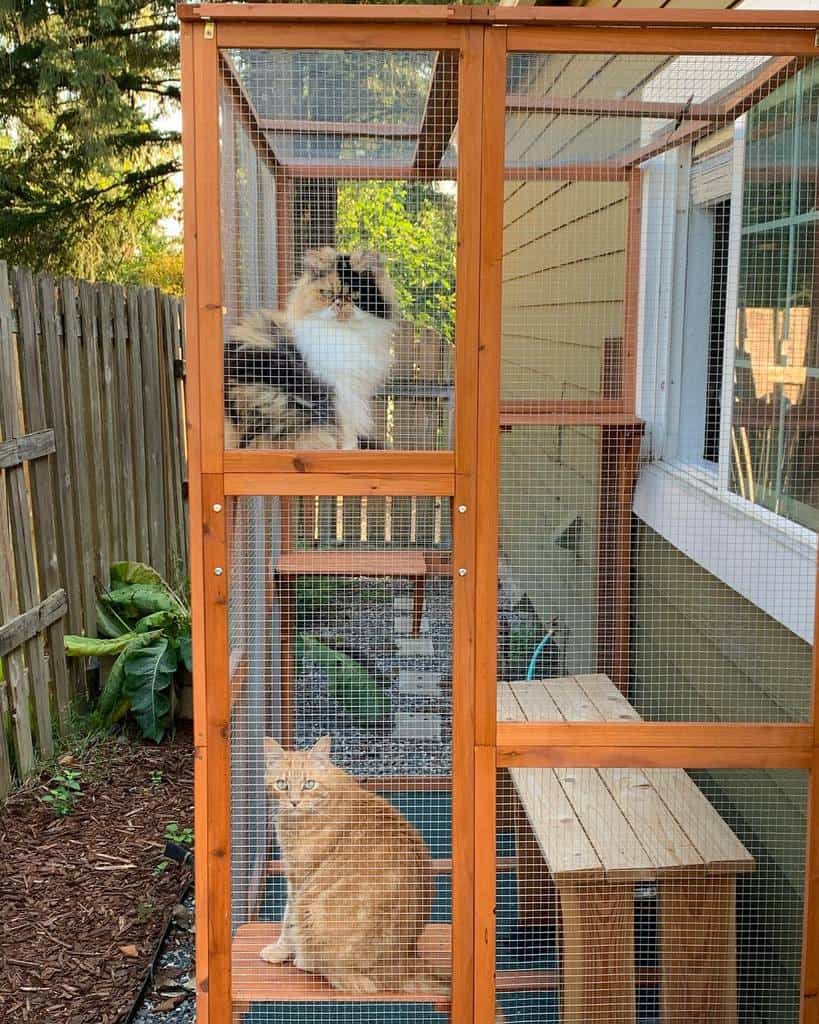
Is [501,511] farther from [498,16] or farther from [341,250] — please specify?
[498,16]

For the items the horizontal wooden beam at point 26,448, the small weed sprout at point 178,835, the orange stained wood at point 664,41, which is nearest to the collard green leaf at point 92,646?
the horizontal wooden beam at point 26,448

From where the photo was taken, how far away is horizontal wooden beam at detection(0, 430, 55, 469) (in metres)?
3.94

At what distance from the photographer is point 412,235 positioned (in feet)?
6.81

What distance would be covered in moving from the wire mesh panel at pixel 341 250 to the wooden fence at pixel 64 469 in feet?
7.14

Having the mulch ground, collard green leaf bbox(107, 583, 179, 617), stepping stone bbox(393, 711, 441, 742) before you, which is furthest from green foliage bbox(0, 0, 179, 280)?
Result: stepping stone bbox(393, 711, 441, 742)

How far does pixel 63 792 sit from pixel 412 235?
9.15 feet

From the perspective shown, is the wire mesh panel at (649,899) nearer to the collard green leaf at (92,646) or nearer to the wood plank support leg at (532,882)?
the wood plank support leg at (532,882)

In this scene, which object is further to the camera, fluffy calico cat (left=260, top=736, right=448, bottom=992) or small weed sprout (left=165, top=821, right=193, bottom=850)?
small weed sprout (left=165, top=821, right=193, bottom=850)

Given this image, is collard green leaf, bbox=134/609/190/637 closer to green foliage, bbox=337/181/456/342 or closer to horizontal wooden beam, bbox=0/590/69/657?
horizontal wooden beam, bbox=0/590/69/657

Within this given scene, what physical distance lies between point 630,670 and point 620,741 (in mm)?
170

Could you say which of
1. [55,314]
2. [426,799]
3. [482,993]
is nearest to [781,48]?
[426,799]

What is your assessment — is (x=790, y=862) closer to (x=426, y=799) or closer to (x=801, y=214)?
(x=426, y=799)

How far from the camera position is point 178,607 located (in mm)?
4809

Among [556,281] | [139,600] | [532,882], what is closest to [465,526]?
[556,281]
